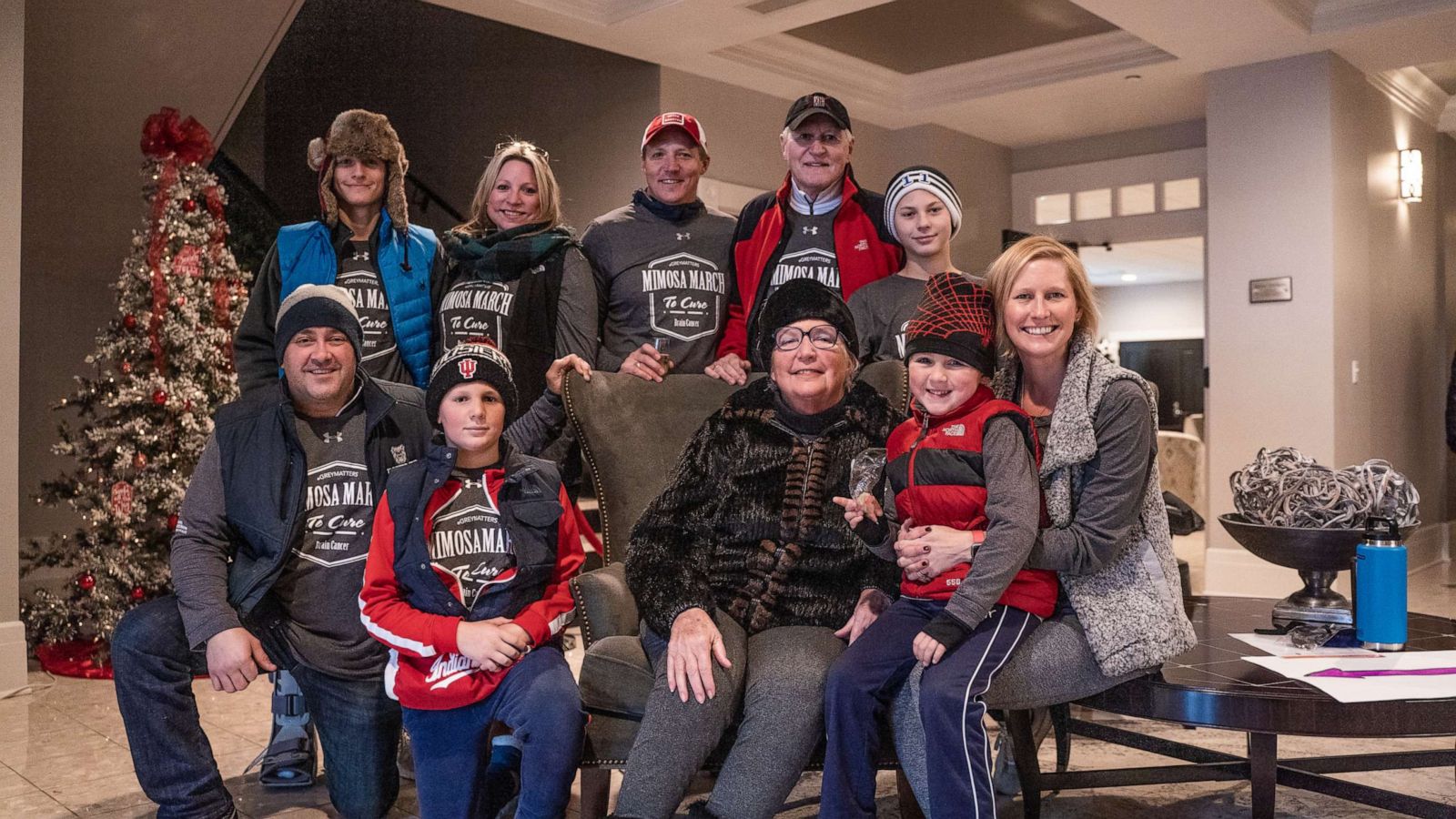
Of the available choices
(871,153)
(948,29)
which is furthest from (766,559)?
(871,153)

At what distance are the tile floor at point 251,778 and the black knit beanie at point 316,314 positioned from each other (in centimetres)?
118

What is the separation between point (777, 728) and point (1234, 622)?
1255 millimetres

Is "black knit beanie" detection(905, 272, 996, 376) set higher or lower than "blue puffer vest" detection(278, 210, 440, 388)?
lower

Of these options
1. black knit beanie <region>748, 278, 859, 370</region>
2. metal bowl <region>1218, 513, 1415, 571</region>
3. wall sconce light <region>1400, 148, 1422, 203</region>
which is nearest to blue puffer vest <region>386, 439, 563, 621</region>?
black knit beanie <region>748, 278, 859, 370</region>

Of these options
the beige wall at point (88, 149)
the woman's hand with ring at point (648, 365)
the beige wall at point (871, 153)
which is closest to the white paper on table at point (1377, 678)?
the woman's hand with ring at point (648, 365)

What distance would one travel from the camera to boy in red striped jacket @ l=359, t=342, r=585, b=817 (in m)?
2.11

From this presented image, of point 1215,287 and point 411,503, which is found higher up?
point 1215,287

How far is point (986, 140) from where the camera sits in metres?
8.42

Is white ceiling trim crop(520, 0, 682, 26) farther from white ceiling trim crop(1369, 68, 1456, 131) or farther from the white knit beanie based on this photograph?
white ceiling trim crop(1369, 68, 1456, 131)

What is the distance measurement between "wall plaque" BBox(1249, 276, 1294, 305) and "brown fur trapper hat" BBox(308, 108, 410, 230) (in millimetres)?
5155

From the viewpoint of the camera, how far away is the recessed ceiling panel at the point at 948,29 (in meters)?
6.04

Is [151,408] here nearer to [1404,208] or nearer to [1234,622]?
[1234,622]

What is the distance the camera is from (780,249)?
3.06m

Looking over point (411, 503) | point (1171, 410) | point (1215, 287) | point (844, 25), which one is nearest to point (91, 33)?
point (844, 25)
